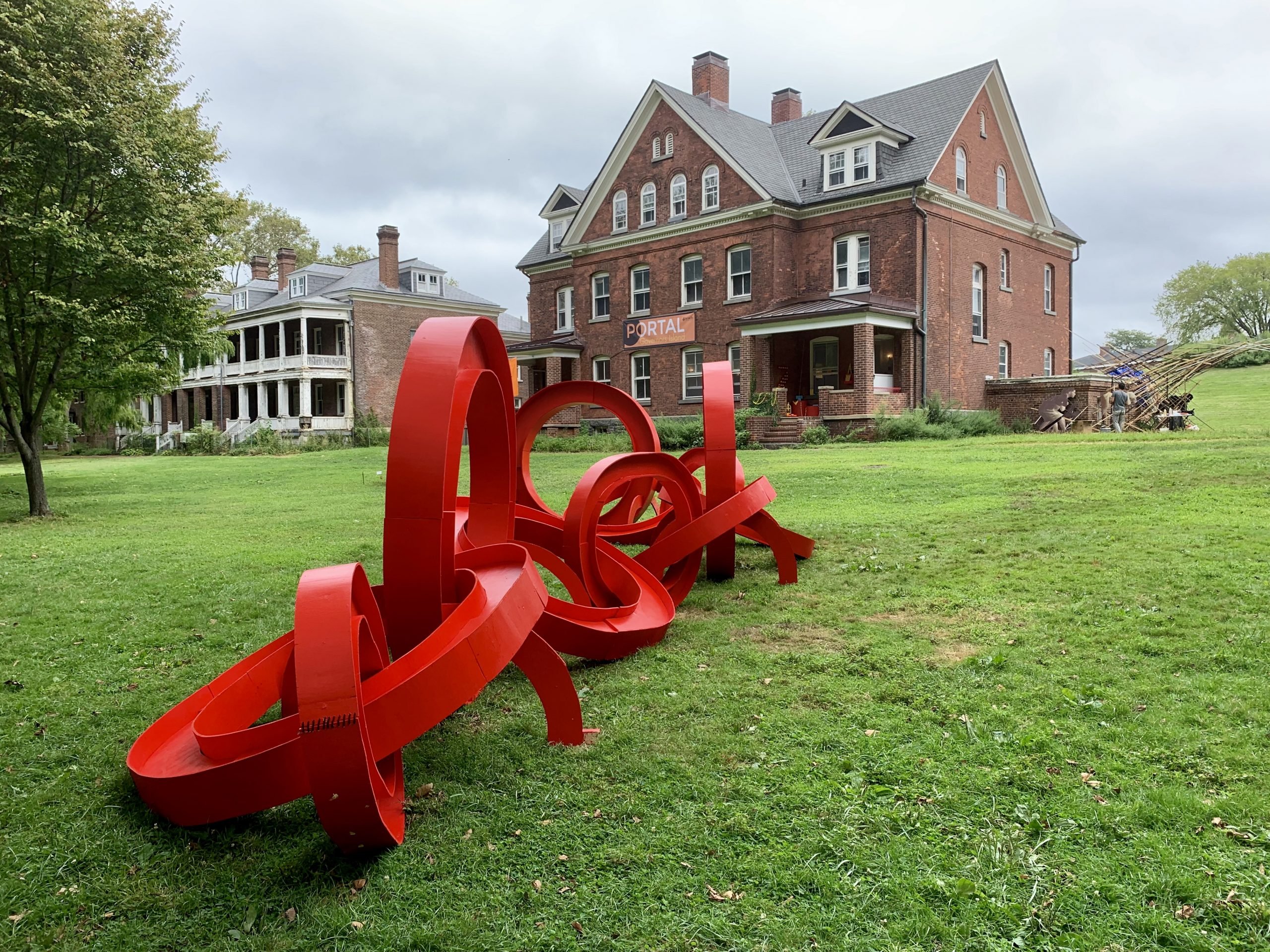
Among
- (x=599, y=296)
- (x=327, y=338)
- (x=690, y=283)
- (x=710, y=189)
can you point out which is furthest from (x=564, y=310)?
(x=327, y=338)

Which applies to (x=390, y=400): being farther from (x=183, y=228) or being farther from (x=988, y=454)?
(x=988, y=454)

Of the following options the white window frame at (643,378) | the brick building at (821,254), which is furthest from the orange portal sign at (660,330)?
the white window frame at (643,378)

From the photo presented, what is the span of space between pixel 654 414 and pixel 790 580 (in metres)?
26.1

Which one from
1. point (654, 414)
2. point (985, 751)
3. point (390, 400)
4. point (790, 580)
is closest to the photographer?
point (985, 751)

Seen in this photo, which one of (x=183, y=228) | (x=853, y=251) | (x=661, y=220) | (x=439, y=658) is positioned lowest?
(x=439, y=658)

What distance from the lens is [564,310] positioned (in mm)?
40406

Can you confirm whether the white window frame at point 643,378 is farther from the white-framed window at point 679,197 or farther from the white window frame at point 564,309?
the white-framed window at point 679,197

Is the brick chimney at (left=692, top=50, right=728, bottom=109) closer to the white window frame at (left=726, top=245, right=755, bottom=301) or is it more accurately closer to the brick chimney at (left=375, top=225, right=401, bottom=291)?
the white window frame at (left=726, top=245, right=755, bottom=301)

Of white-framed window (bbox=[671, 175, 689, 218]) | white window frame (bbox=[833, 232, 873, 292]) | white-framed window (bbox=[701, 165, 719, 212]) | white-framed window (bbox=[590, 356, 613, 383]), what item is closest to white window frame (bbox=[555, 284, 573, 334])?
white-framed window (bbox=[590, 356, 613, 383])

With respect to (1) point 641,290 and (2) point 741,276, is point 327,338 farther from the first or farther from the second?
(2) point 741,276

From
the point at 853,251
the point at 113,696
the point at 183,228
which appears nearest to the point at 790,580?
the point at 113,696

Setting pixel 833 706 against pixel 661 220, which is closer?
pixel 833 706

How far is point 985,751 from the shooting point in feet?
15.4

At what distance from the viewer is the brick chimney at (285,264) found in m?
53.3
